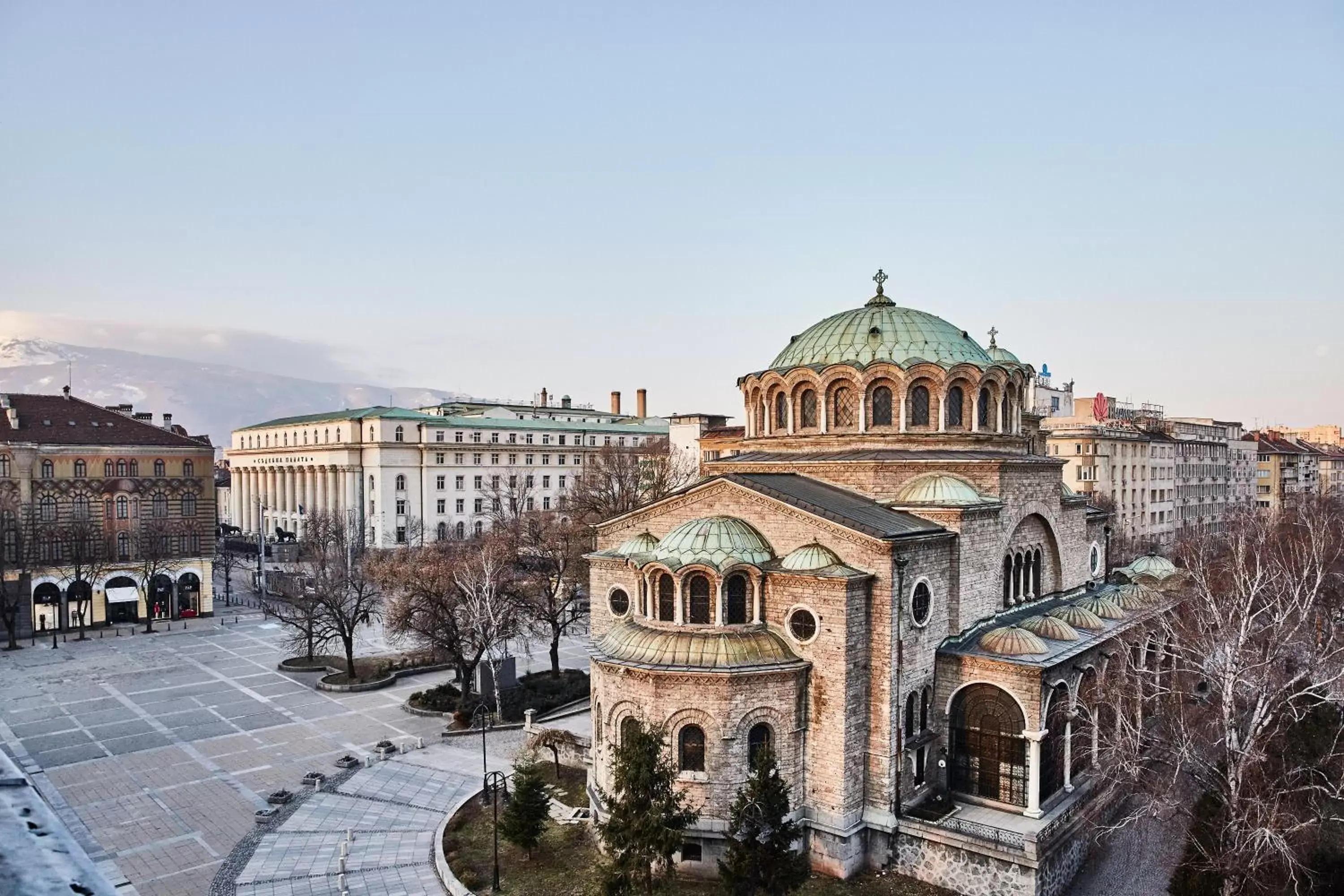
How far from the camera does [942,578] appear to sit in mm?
22094

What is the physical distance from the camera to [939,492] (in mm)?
23406

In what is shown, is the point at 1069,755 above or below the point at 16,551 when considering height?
below

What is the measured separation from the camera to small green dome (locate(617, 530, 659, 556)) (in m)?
24.1

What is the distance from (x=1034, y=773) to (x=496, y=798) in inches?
510

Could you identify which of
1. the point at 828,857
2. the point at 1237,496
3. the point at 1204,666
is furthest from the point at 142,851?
the point at 1237,496

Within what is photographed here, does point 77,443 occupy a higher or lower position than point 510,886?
higher

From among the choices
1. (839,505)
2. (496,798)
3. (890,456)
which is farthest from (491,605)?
(890,456)

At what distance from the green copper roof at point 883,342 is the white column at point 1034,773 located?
11.2 m

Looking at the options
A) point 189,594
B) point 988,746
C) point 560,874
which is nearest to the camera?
point 560,874

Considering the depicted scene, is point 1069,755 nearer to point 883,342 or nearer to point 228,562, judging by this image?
point 883,342

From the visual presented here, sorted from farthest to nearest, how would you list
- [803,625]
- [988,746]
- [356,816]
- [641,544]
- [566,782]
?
[566,782] < [641,544] < [356,816] < [988,746] < [803,625]

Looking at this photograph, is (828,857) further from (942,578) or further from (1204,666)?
(1204,666)

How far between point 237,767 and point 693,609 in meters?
15.7

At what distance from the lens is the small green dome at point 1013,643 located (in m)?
20.9
